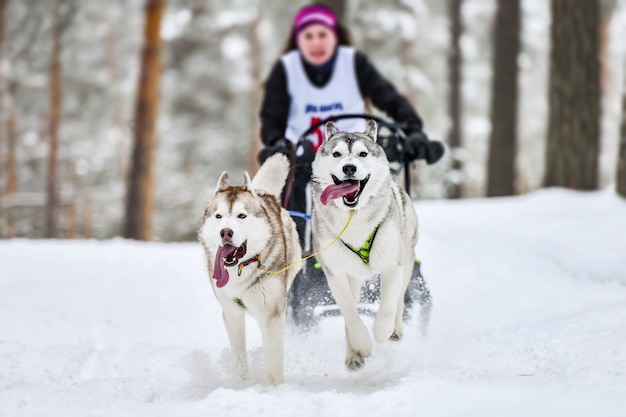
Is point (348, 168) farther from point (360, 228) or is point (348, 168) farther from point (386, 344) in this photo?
point (386, 344)

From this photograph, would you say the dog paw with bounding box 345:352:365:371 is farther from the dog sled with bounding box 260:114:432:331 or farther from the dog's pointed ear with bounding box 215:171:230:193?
the dog's pointed ear with bounding box 215:171:230:193

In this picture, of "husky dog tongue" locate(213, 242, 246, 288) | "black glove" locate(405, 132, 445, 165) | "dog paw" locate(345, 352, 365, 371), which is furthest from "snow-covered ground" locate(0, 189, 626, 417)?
"black glove" locate(405, 132, 445, 165)

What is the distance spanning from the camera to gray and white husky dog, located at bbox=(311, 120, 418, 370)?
3.12 m

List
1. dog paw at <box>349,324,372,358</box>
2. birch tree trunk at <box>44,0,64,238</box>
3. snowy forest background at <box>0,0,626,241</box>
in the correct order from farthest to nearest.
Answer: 1. birch tree trunk at <box>44,0,64,238</box>
2. snowy forest background at <box>0,0,626,241</box>
3. dog paw at <box>349,324,372,358</box>

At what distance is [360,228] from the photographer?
3291 mm

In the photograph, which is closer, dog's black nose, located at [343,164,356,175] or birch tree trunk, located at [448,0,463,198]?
dog's black nose, located at [343,164,356,175]

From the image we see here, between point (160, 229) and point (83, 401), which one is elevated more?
point (83, 401)

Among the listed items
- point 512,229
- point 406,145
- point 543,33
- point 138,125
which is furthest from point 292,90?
point 543,33

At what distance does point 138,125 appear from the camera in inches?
483

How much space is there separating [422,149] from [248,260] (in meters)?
1.44

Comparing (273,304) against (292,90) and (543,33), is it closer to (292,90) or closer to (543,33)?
(292,90)

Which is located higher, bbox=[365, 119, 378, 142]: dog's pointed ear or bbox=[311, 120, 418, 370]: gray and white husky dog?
bbox=[365, 119, 378, 142]: dog's pointed ear

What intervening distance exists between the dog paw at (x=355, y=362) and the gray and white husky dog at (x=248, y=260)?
380mm

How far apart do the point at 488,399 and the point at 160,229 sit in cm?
2083
